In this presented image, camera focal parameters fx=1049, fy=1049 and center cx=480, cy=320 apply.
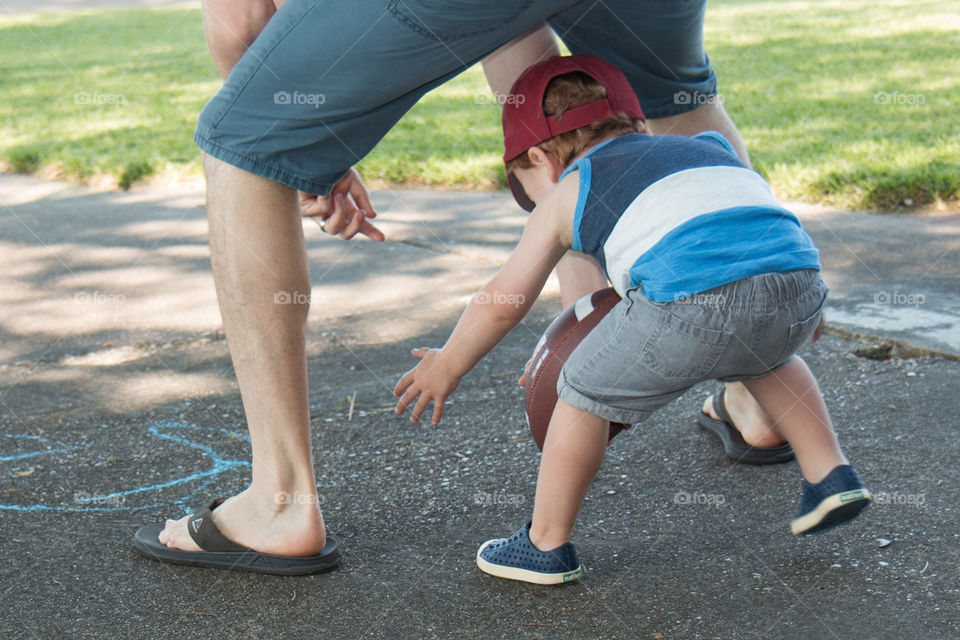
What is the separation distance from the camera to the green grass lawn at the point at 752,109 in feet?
18.0

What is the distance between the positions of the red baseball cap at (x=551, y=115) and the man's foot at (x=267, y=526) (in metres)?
0.93

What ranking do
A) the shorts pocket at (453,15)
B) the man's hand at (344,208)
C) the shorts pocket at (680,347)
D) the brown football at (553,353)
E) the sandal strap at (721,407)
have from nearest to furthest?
the shorts pocket at (453,15) → the shorts pocket at (680,347) → the brown football at (553,353) → the man's hand at (344,208) → the sandal strap at (721,407)

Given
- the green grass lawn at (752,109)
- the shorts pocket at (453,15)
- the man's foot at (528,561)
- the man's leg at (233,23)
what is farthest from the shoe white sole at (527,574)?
the green grass lawn at (752,109)


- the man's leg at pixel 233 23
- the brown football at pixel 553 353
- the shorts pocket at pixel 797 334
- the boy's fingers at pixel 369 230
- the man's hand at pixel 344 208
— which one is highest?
the man's leg at pixel 233 23

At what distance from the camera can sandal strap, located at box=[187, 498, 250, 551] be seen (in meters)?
2.29

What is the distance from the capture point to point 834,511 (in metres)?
2.18

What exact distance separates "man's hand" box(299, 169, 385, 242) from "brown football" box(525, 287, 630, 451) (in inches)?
19.0

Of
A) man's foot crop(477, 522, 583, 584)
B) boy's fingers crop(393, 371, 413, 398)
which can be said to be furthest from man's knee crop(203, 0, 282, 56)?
man's foot crop(477, 522, 583, 584)

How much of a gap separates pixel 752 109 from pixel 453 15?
5916 millimetres

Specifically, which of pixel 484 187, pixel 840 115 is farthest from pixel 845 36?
pixel 484 187

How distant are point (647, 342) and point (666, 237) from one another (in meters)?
0.21

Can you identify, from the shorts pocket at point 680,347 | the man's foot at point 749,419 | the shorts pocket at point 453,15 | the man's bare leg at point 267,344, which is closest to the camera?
the shorts pocket at point 453,15

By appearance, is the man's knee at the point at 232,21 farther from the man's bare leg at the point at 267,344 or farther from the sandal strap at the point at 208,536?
the sandal strap at the point at 208,536

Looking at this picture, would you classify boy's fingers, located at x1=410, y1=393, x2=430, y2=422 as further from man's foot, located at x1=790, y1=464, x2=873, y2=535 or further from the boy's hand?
man's foot, located at x1=790, y1=464, x2=873, y2=535
